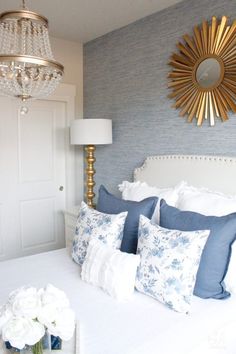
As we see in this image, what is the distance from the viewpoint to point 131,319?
1.48 meters

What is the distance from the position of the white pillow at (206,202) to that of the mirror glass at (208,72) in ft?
2.80

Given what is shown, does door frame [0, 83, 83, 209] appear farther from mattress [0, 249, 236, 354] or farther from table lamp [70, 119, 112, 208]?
mattress [0, 249, 236, 354]

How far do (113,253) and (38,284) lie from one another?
474 millimetres

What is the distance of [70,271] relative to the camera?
201cm

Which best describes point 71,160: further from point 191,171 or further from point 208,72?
point 208,72

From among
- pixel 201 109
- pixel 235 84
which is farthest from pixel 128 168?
pixel 235 84

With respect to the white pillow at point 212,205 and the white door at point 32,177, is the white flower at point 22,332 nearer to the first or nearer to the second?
the white pillow at point 212,205

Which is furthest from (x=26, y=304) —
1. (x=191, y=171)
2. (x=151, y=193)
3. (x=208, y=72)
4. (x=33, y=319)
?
(x=208, y=72)

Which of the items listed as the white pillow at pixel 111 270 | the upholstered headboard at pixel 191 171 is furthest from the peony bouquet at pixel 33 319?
the upholstered headboard at pixel 191 171

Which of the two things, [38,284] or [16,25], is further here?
[38,284]

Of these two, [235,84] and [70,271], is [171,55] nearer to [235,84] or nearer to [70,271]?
[235,84]

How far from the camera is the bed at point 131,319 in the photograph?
131 centimetres

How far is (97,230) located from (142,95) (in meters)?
1.55

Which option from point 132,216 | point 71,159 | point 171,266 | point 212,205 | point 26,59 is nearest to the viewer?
point 26,59
